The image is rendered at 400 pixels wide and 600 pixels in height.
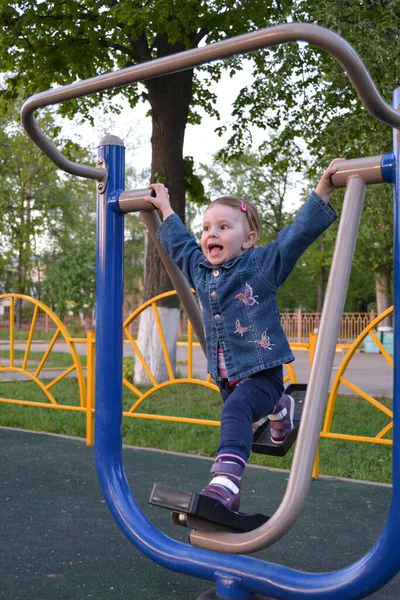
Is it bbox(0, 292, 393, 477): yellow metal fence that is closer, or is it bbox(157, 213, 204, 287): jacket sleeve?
bbox(157, 213, 204, 287): jacket sleeve

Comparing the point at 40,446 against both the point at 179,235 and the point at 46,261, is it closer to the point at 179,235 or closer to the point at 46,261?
the point at 179,235

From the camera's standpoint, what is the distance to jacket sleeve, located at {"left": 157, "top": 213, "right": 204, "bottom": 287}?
203 centimetres

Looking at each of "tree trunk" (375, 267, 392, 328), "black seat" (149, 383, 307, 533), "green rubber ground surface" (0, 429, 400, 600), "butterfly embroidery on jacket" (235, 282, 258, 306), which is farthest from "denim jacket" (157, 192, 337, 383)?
"tree trunk" (375, 267, 392, 328)

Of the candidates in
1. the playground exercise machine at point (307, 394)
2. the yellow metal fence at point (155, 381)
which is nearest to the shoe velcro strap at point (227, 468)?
the playground exercise machine at point (307, 394)

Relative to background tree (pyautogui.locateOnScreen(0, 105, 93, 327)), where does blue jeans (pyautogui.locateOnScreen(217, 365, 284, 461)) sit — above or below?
below

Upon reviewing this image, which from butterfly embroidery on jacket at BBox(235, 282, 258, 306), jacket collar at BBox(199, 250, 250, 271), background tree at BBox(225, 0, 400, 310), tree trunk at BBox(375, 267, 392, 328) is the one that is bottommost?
butterfly embroidery on jacket at BBox(235, 282, 258, 306)

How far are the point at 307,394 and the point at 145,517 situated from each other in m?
0.68

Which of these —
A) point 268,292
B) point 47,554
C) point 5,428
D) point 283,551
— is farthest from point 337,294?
point 5,428

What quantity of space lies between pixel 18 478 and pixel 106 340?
197 cm

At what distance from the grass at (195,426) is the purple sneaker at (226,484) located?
96.2 inches

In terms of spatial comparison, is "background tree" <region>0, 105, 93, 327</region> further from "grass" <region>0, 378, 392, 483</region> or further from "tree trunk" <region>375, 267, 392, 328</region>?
"grass" <region>0, 378, 392, 483</region>

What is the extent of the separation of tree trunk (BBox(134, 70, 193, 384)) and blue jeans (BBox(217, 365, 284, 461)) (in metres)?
6.18

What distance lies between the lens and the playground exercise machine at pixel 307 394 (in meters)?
1.54

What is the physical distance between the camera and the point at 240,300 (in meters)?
1.92
